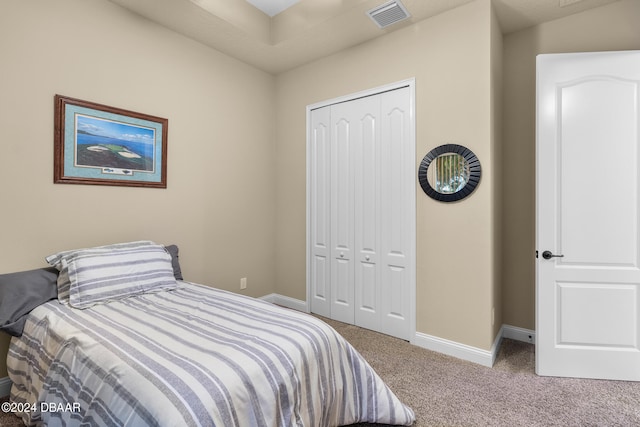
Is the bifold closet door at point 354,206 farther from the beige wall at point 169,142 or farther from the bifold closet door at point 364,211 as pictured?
the beige wall at point 169,142

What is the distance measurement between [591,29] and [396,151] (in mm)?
1811

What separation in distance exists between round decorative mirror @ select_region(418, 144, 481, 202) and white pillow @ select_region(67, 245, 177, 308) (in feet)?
7.27

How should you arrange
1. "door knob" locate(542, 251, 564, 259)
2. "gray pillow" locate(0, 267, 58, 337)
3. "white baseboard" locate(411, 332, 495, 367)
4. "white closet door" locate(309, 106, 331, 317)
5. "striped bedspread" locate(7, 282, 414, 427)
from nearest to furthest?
"striped bedspread" locate(7, 282, 414, 427)
"gray pillow" locate(0, 267, 58, 337)
"door knob" locate(542, 251, 564, 259)
"white baseboard" locate(411, 332, 495, 367)
"white closet door" locate(309, 106, 331, 317)

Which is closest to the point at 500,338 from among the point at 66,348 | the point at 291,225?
the point at 291,225

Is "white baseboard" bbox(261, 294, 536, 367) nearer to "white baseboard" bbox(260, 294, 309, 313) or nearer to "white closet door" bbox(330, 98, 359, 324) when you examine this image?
"white closet door" bbox(330, 98, 359, 324)

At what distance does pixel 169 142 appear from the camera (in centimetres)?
288

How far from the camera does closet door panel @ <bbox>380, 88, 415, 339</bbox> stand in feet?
9.34

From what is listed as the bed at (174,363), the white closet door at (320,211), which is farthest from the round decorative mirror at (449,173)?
the bed at (174,363)

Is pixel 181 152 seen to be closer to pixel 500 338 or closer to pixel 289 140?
pixel 289 140

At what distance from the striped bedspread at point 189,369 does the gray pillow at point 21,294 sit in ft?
0.19

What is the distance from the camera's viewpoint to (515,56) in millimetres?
2904

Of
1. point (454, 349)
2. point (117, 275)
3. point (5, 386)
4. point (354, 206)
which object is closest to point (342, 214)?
point (354, 206)

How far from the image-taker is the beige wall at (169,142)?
2068 mm

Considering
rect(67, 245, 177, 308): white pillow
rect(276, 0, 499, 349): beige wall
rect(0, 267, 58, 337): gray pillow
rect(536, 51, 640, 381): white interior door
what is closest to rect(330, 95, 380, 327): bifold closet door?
rect(276, 0, 499, 349): beige wall
